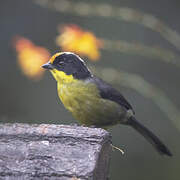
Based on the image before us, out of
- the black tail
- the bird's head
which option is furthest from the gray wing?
the black tail

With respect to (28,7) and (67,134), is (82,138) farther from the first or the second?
(28,7)

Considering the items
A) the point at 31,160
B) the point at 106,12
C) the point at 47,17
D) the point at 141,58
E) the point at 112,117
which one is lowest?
the point at 31,160

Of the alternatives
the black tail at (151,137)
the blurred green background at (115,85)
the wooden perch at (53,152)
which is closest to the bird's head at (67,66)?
the black tail at (151,137)

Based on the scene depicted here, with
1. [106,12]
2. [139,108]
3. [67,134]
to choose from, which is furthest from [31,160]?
[139,108]

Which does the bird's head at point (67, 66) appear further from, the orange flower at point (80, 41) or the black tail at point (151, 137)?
the black tail at point (151, 137)

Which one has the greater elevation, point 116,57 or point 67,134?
point 116,57

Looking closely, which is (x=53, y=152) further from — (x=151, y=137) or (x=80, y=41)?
(x=151, y=137)
